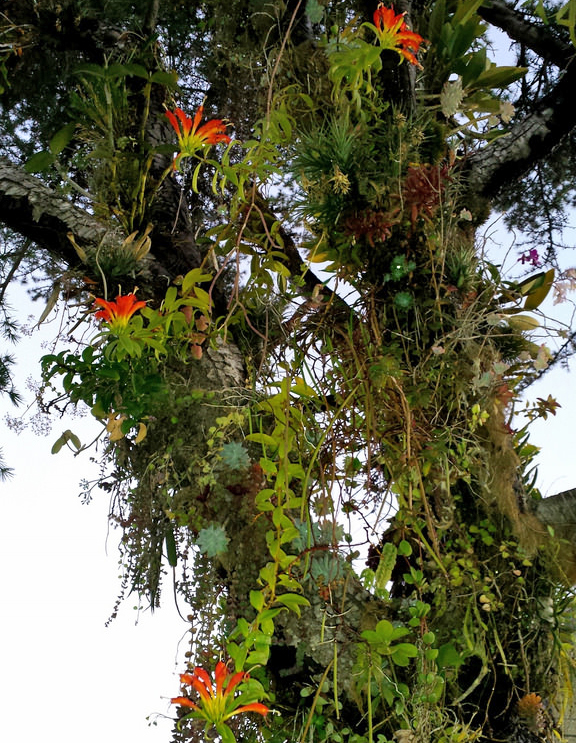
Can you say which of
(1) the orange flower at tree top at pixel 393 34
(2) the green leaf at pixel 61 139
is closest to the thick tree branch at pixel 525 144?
(1) the orange flower at tree top at pixel 393 34

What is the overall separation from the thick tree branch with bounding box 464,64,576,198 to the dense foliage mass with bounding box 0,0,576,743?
6cm

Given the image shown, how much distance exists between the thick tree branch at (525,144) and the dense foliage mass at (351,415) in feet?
0.20

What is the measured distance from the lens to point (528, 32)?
1.92 metres

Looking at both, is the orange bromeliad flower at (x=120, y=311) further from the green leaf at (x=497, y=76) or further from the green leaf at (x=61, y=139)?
the green leaf at (x=497, y=76)

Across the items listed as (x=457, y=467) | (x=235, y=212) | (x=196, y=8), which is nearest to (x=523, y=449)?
(x=457, y=467)

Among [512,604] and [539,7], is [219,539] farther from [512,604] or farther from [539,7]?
[539,7]

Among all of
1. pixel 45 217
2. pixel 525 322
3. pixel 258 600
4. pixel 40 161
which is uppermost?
pixel 40 161

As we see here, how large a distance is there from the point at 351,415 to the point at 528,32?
1.28 meters

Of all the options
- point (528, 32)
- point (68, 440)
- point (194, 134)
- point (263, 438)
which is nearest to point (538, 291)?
point (263, 438)

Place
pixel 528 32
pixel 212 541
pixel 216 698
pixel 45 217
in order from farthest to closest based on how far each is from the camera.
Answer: pixel 528 32
pixel 45 217
pixel 212 541
pixel 216 698

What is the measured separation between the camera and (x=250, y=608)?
1.34m

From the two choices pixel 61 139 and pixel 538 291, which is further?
pixel 61 139

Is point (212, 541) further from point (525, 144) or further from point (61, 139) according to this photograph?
point (525, 144)

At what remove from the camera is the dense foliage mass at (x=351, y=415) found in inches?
50.6
